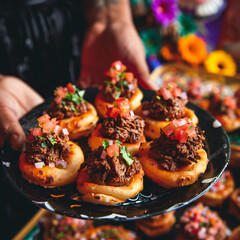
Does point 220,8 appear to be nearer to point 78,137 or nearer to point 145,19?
point 145,19

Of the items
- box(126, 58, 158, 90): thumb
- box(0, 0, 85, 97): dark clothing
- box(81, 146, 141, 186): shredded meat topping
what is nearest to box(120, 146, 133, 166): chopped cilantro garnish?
box(81, 146, 141, 186): shredded meat topping

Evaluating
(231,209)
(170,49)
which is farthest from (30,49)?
(231,209)

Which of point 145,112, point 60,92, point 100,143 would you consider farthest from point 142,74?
point 100,143

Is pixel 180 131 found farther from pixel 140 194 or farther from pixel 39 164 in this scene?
pixel 39 164

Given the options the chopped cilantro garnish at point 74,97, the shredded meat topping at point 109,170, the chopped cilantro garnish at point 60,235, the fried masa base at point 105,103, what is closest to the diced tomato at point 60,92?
the chopped cilantro garnish at point 74,97

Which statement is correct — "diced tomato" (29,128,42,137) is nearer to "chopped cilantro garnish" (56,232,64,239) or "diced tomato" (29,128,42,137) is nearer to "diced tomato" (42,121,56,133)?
"diced tomato" (42,121,56,133)
